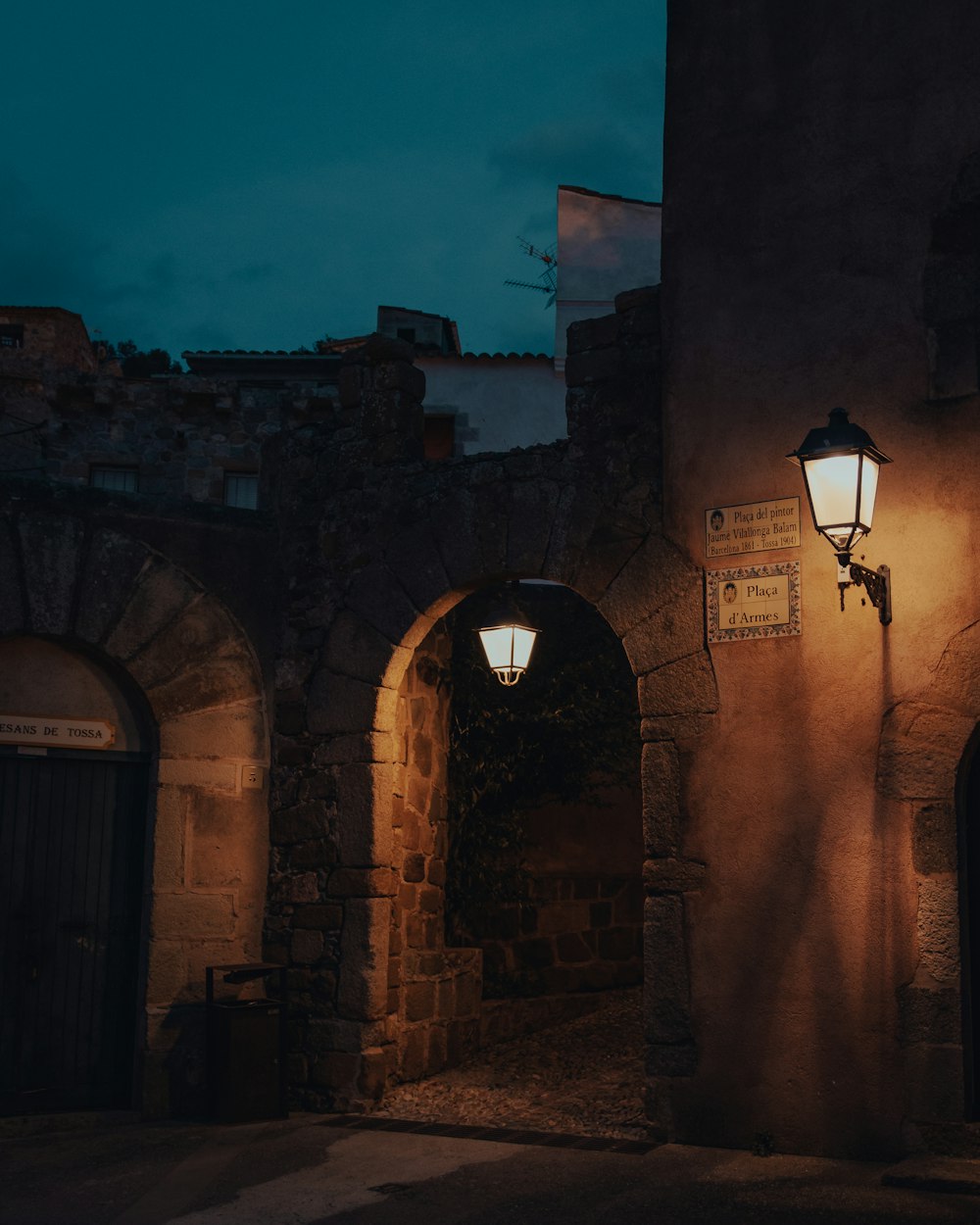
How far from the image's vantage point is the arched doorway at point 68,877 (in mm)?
6652

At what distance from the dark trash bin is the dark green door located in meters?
0.59

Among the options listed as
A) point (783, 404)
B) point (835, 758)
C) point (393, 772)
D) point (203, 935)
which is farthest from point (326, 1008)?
point (783, 404)

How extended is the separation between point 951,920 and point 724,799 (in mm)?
1022

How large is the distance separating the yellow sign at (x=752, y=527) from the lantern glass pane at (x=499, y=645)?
1.75 m

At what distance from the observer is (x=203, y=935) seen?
691 cm

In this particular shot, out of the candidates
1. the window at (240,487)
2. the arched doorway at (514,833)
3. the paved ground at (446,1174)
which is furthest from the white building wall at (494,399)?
the paved ground at (446,1174)

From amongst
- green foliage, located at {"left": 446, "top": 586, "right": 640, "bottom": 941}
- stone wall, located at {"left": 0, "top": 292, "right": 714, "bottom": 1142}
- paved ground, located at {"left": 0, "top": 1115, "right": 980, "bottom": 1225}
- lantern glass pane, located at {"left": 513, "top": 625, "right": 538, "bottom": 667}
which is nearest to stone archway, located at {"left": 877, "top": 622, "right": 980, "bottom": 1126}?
paved ground, located at {"left": 0, "top": 1115, "right": 980, "bottom": 1225}

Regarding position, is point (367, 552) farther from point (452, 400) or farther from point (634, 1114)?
point (452, 400)

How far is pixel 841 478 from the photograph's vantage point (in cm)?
508

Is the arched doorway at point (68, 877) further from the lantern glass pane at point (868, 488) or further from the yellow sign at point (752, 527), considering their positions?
the lantern glass pane at point (868, 488)

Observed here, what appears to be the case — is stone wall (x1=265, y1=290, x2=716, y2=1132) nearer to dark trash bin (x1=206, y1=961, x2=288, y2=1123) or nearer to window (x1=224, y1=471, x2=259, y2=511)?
dark trash bin (x1=206, y1=961, x2=288, y2=1123)

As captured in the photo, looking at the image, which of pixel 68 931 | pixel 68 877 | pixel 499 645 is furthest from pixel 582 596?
pixel 68 931

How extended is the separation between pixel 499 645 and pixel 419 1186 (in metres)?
3.10

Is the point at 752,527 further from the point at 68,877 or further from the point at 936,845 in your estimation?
the point at 68,877
